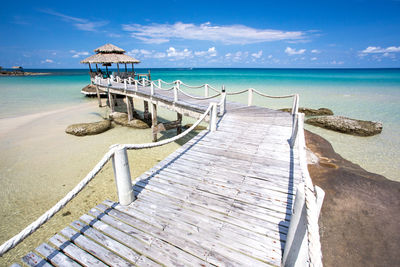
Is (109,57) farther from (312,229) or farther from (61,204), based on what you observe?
(312,229)

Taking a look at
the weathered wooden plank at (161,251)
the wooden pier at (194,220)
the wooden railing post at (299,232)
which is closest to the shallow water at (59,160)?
the wooden pier at (194,220)

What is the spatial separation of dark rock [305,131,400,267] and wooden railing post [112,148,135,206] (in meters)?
4.30

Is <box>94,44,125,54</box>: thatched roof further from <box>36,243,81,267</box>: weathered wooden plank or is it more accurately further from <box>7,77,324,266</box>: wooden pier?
<box>36,243,81,267</box>: weathered wooden plank

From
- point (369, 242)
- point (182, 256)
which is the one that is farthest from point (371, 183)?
point (182, 256)

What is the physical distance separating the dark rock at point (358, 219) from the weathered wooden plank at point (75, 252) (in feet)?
14.6

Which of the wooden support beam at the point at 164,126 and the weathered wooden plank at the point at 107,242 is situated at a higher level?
the weathered wooden plank at the point at 107,242

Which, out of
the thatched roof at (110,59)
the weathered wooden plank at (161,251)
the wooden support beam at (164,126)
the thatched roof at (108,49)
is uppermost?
the thatched roof at (108,49)

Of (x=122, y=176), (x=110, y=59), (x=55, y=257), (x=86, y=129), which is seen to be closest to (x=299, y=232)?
(x=122, y=176)

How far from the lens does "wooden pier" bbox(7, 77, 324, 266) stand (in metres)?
2.35

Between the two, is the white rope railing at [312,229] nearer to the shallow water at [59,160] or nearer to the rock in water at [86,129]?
the shallow water at [59,160]

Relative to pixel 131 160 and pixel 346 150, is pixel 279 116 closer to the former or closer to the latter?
pixel 346 150

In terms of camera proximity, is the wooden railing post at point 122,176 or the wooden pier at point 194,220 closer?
the wooden pier at point 194,220

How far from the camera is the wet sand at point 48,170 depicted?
5.65m

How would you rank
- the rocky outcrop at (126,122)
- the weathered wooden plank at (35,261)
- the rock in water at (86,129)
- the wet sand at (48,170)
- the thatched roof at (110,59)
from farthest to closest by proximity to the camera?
the thatched roof at (110,59) < the rocky outcrop at (126,122) < the rock in water at (86,129) < the wet sand at (48,170) < the weathered wooden plank at (35,261)
